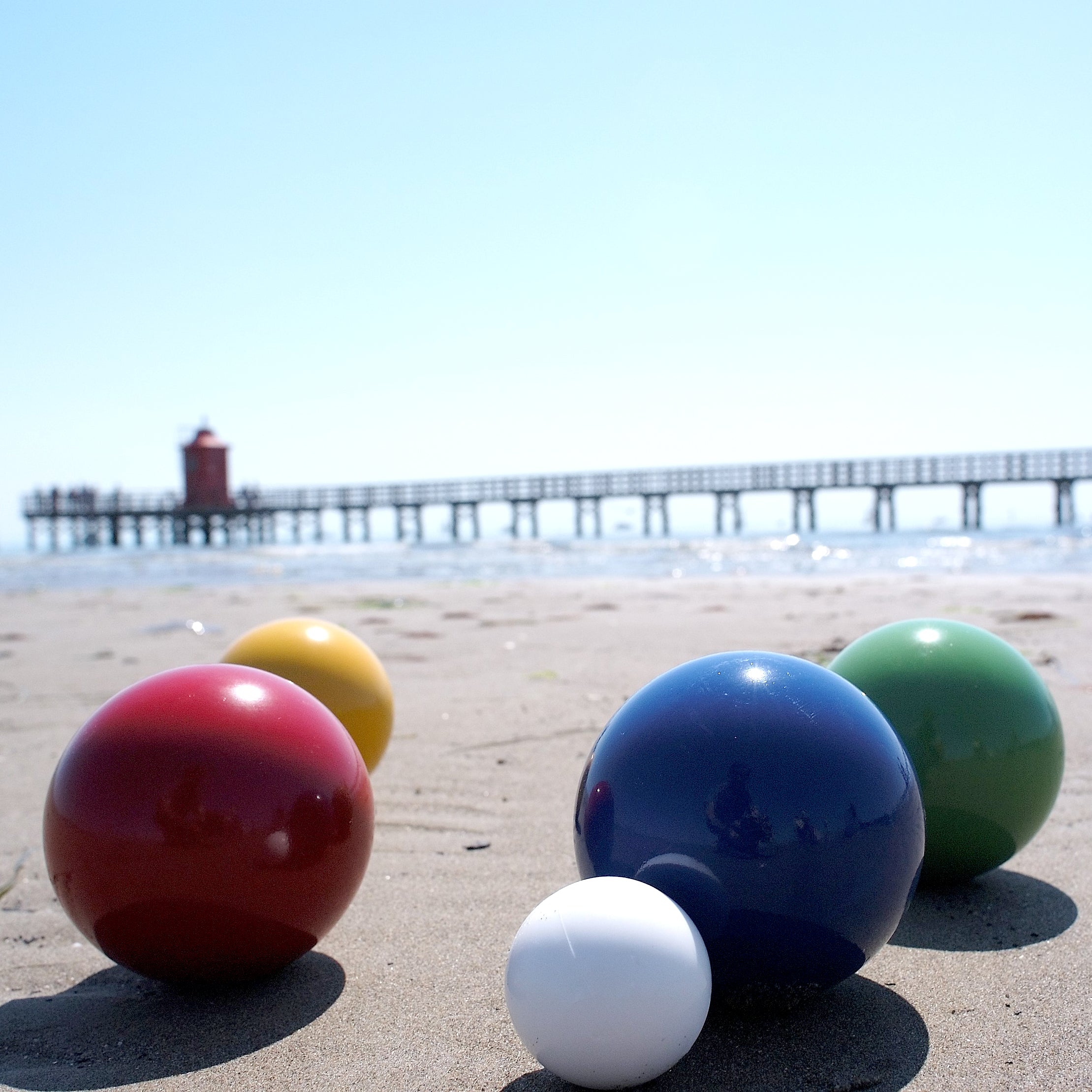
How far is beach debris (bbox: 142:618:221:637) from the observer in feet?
36.8

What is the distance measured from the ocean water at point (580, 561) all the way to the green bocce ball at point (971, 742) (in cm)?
1646

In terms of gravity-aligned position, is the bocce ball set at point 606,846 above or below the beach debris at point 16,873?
above

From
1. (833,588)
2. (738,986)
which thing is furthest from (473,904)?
(833,588)

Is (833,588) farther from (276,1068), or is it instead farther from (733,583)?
(276,1068)

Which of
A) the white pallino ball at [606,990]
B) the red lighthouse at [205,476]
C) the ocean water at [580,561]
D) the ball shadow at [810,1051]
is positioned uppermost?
the red lighthouse at [205,476]

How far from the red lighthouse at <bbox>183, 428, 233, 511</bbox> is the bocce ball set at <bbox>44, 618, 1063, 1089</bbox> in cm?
5347

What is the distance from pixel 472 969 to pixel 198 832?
944 millimetres

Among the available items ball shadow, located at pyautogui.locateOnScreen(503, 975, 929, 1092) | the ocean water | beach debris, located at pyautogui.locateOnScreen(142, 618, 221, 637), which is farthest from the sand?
the ocean water

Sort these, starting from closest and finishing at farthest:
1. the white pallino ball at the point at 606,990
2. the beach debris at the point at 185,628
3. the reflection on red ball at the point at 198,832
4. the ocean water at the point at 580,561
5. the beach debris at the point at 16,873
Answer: the white pallino ball at the point at 606,990 → the reflection on red ball at the point at 198,832 → the beach debris at the point at 16,873 → the beach debris at the point at 185,628 → the ocean water at the point at 580,561

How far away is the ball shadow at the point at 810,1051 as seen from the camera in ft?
8.03

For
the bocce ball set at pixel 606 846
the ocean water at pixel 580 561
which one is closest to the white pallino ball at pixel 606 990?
the bocce ball set at pixel 606 846

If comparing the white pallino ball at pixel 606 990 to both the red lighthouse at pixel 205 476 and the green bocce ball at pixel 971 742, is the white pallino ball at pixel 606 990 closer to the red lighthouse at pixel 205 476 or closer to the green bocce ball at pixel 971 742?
the green bocce ball at pixel 971 742

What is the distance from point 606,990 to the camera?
2.27 meters

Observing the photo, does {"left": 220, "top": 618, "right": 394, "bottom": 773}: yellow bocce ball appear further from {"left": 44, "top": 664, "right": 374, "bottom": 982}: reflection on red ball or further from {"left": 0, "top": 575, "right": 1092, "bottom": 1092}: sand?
{"left": 44, "top": 664, "right": 374, "bottom": 982}: reflection on red ball
